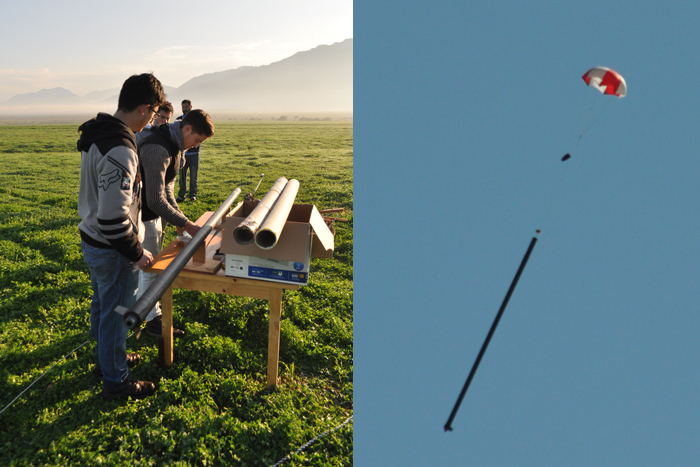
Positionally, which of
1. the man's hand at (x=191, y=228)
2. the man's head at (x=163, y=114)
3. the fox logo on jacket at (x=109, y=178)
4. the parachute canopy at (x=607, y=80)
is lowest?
the man's hand at (x=191, y=228)

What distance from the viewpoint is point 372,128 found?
92.0 inches

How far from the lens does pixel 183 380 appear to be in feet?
9.51

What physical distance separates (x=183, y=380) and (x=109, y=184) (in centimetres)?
156

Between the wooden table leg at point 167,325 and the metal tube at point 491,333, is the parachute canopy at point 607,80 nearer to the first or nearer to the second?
the metal tube at point 491,333

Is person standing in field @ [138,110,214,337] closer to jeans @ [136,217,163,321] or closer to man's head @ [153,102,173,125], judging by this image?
jeans @ [136,217,163,321]

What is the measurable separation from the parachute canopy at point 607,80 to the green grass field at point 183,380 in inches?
95.0

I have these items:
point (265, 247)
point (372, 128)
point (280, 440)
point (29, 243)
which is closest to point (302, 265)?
point (265, 247)

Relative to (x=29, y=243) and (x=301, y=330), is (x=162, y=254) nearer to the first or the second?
(x=301, y=330)

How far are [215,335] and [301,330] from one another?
0.77 meters

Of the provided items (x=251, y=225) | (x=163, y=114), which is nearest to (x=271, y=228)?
(x=251, y=225)

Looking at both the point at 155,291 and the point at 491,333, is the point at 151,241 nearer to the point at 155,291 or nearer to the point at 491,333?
the point at 155,291

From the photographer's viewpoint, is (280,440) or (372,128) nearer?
(372,128)

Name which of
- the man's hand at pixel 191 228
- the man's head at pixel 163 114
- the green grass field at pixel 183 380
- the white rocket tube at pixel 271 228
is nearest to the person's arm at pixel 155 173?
the man's hand at pixel 191 228

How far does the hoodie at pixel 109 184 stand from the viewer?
82.0 inches
